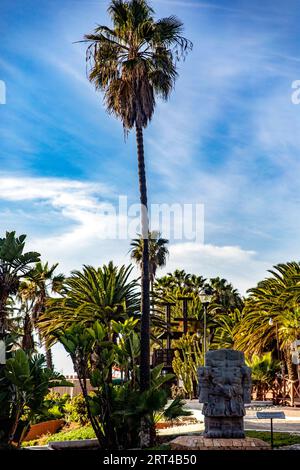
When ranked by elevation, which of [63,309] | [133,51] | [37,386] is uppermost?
[133,51]

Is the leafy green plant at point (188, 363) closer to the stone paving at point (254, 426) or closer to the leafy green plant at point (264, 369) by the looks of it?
the leafy green plant at point (264, 369)

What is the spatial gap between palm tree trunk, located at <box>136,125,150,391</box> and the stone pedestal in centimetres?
277

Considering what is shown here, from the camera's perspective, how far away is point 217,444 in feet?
48.5

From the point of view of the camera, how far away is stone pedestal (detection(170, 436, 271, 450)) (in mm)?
14555

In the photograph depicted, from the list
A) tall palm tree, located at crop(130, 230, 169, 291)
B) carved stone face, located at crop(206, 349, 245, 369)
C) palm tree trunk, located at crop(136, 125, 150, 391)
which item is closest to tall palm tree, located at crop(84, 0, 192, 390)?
palm tree trunk, located at crop(136, 125, 150, 391)

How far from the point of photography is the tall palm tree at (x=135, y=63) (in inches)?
787

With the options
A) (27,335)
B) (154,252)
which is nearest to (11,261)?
(27,335)

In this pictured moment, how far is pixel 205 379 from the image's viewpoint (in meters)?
15.9

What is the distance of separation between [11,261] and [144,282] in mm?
4984

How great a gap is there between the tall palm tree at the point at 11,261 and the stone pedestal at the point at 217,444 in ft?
25.6
